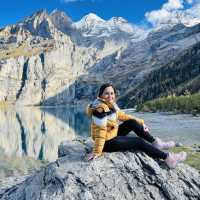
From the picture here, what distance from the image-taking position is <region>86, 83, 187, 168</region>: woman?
46.7ft

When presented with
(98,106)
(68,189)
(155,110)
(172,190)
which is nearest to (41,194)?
(68,189)

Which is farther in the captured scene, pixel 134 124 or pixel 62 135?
pixel 62 135

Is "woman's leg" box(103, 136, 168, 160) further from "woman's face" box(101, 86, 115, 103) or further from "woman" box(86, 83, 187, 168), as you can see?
"woman's face" box(101, 86, 115, 103)

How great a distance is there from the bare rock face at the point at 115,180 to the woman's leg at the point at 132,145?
8.2 inches

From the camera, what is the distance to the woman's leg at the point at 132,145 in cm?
1473

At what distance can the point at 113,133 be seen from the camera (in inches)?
588

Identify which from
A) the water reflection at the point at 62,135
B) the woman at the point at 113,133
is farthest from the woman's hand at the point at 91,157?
the water reflection at the point at 62,135

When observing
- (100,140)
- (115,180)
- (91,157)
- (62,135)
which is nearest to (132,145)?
(100,140)

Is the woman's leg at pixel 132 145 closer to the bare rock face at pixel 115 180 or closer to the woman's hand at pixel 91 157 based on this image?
the bare rock face at pixel 115 180

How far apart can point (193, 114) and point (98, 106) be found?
5394cm

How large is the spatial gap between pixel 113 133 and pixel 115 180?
1.74 metres

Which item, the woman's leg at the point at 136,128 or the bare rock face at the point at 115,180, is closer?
the bare rock face at the point at 115,180

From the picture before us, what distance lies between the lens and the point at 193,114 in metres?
66.3

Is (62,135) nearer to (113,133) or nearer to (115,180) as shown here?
(113,133)
